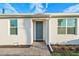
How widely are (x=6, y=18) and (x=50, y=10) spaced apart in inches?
23.7

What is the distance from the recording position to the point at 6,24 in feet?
9.38

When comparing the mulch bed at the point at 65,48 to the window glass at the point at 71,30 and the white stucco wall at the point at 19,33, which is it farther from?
the white stucco wall at the point at 19,33

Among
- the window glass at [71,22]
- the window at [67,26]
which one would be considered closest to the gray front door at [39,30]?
the window at [67,26]

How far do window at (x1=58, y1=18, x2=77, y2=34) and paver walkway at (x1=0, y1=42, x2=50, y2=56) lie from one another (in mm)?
317

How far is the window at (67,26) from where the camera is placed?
2.87 metres

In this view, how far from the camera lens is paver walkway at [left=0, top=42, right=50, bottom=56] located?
2848mm

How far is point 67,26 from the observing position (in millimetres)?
2902

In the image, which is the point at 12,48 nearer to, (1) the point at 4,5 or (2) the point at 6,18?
(2) the point at 6,18

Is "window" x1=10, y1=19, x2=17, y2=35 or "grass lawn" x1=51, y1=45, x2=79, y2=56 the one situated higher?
"window" x1=10, y1=19, x2=17, y2=35

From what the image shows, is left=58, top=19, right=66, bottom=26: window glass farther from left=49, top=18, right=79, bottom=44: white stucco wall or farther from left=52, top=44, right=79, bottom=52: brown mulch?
left=52, top=44, right=79, bottom=52: brown mulch

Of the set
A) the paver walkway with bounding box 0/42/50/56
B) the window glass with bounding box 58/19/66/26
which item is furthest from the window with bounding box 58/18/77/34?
the paver walkway with bounding box 0/42/50/56

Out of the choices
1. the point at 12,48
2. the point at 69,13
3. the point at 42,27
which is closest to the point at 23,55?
the point at 12,48

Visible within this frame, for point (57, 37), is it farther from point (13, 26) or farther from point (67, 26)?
point (13, 26)

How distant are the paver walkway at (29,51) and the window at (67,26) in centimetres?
32
